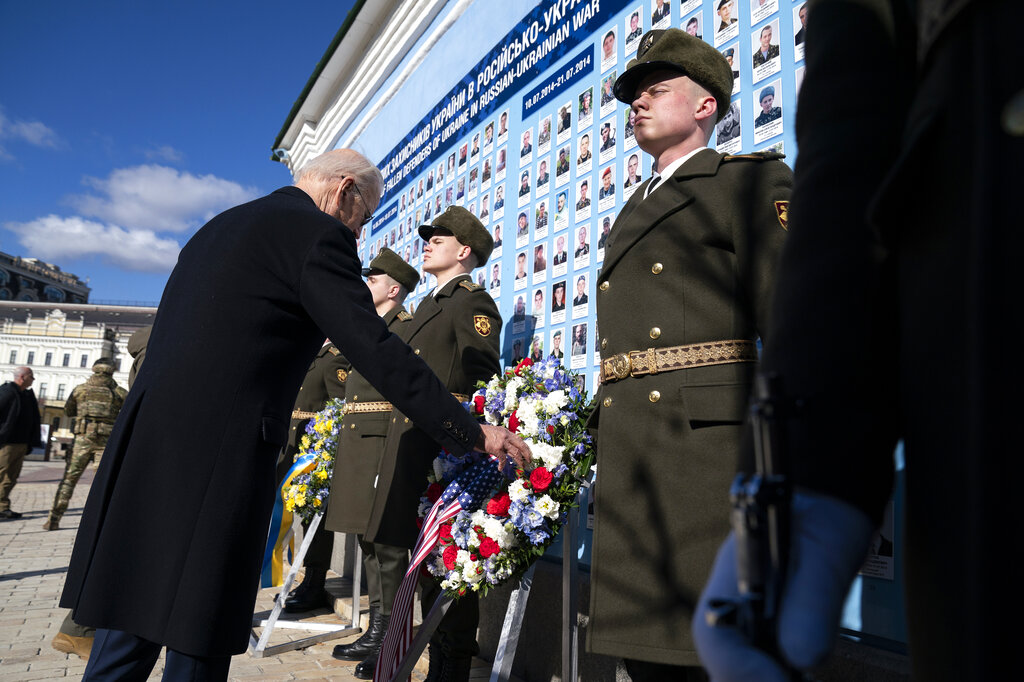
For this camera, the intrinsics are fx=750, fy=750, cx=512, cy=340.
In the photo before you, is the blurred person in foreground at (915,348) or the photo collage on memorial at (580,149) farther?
the photo collage on memorial at (580,149)

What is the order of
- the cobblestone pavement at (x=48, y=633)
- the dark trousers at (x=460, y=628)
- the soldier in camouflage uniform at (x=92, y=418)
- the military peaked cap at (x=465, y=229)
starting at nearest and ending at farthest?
the dark trousers at (x=460, y=628) → the cobblestone pavement at (x=48, y=633) → the military peaked cap at (x=465, y=229) → the soldier in camouflage uniform at (x=92, y=418)

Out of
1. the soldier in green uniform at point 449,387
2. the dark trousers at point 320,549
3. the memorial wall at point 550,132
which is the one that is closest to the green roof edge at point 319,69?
the memorial wall at point 550,132

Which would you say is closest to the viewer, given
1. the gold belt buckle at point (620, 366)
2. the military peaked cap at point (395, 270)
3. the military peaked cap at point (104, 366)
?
the gold belt buckle at point (620, 366)

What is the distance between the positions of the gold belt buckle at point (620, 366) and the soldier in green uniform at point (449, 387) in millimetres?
1551

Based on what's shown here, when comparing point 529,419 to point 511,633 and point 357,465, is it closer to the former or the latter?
point 511,633

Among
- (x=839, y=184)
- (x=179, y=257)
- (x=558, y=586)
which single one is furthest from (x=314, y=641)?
(x=839, y=184)

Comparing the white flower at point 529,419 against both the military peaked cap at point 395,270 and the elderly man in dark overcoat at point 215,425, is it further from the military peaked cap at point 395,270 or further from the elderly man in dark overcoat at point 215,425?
the military peaked cap at point 395,270

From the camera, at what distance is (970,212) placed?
619mm

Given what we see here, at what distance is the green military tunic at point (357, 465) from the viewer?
14.0 feet

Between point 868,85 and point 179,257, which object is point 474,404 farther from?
point 868,85

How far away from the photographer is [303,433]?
20.0ft

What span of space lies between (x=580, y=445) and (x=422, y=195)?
4.82 meters

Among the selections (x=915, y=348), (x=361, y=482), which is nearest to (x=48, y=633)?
(x=361, y=482)

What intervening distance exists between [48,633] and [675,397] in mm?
4691
